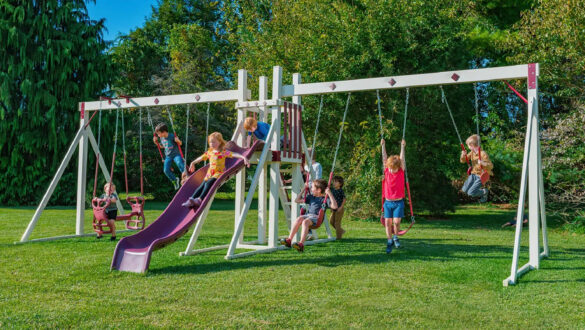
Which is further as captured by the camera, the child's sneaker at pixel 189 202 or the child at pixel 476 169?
the child at pixel 476 169

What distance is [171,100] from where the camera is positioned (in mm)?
10031

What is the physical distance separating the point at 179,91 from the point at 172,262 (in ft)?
73.4

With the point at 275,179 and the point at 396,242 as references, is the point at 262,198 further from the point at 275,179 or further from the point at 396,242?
the point at 396,242

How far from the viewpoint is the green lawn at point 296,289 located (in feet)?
15.3

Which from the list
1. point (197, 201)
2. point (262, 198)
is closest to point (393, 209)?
point (262, 198)

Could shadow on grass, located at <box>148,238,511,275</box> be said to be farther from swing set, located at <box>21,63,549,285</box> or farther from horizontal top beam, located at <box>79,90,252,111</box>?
horizontal top beam, located at <box>79,90,252,111</box>

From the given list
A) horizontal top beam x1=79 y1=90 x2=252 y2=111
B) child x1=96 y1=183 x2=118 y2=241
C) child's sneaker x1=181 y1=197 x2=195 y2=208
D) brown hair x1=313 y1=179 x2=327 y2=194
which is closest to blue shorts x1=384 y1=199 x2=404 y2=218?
brown hair x1=313 y1=179 x2=327 y2=194

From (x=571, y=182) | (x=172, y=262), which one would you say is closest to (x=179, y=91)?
(x=571, y=182)

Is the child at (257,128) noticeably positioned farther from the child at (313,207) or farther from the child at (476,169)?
the child at (476,169)

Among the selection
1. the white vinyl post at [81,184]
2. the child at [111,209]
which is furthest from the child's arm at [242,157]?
the white vinyl post at [81,184]

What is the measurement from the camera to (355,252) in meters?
8.56

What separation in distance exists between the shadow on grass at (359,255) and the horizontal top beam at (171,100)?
3.02 m

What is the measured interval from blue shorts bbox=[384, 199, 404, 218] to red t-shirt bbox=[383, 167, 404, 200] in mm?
97

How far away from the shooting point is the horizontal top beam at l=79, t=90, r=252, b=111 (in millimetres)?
9609
